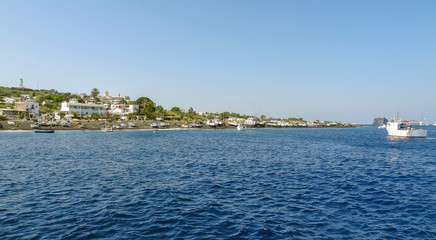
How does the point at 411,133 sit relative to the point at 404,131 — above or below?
below

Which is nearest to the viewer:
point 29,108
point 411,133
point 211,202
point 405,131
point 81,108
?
point 211,202

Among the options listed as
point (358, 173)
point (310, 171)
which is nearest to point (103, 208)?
point (310, 171)

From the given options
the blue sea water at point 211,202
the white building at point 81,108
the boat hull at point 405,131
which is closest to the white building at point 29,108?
the white building at point 81,108

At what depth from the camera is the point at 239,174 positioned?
32.1 m

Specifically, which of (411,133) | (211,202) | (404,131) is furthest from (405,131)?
(211,202)

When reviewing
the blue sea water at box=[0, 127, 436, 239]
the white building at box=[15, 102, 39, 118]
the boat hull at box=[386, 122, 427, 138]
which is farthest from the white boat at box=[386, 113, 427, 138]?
the white building at box=[15, 102, 39, 118]

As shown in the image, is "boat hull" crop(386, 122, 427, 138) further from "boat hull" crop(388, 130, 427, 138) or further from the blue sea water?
the blue sea water

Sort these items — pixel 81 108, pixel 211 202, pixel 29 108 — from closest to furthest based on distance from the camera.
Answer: pixel 211 202 < pixel 29 108 < pixel 81 108

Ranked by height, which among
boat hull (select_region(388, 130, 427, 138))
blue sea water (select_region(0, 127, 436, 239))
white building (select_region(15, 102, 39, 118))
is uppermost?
white building (select_region(15, 102, 39, 118))

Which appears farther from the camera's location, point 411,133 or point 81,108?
point 81,108

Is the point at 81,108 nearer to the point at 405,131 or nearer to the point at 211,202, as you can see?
the point at 211,202

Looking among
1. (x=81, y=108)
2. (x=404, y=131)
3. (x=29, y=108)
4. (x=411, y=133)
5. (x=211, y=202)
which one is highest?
(x=81, y=108)

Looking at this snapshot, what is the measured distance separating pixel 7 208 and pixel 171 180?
565 inches

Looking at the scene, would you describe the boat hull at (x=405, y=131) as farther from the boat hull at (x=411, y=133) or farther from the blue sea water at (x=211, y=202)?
the blue sea water at (x=211, y=202)
